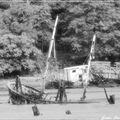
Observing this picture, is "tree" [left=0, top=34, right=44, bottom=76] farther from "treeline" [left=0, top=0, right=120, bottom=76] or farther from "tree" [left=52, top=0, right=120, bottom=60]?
"tree" [left=52, top=0, right=120, bottom=60]

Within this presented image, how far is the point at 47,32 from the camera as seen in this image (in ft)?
186

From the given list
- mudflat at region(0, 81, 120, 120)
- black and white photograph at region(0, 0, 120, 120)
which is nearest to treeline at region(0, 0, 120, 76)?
black and white photograph at region(0, 0, 120, 120)

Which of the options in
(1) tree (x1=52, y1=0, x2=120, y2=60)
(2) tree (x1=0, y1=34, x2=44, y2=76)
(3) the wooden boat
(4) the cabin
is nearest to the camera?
(3) the wooden boat

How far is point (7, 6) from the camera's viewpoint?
58.6m

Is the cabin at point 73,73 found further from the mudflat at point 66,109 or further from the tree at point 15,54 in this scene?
the mudflat at point 66,109

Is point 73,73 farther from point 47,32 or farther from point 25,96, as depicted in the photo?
point 25,96

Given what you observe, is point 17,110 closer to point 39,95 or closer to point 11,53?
point 39,95

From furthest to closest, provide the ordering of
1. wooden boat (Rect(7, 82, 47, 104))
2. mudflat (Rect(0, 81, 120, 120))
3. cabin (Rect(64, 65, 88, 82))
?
cabin (Rect(64, 65, 88, 82))
wooden boat (Rect(7, 82, 47, 104))
mudflat (Rect(0, 81, 120, 120))

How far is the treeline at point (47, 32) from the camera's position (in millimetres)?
51500

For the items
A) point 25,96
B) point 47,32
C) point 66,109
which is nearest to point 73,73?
point 47,32

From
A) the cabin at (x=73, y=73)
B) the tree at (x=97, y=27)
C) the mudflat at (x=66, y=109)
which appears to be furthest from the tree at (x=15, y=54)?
the mudflat at (x=66, y=109)

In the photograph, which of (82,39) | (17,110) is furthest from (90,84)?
(17,110)

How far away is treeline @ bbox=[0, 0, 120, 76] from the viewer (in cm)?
5150

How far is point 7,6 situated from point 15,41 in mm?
8670
